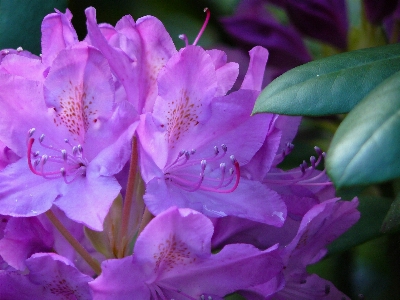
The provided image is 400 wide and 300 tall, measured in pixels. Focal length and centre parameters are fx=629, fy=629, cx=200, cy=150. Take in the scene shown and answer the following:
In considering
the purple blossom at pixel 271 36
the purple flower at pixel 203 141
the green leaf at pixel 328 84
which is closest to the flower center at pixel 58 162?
the purple flower at pixel 203 141

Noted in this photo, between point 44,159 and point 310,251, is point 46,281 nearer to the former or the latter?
point 44,159

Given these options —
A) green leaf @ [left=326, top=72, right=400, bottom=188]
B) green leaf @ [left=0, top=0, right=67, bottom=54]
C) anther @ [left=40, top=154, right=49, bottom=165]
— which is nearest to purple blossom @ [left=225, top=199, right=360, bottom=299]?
green leaf @ [left=326, top=72, right=400, bottom=188]

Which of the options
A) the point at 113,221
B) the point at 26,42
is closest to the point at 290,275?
the point at 113,221

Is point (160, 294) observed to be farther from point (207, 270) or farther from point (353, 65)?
point (353, 65)

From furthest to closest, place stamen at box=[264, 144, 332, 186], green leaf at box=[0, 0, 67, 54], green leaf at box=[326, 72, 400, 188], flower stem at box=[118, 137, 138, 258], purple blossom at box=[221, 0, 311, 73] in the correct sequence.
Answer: purple blossom at box=[221, 0, 311, 73], green leaf at box=[0, 0, 67, 54], stamen at box=[264, 144, 332, 186], flower stem at box=[118, 137, 138, 258], green leaf at box=[326, 72, 400, 188]

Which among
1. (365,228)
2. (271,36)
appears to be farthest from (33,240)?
(271,36)

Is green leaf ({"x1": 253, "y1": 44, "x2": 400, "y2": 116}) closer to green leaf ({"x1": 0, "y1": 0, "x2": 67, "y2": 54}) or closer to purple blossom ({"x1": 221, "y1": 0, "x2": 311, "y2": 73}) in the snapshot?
green leaf ({"x1": 0, "y1": 0, "x2": 67, "y2": 54})

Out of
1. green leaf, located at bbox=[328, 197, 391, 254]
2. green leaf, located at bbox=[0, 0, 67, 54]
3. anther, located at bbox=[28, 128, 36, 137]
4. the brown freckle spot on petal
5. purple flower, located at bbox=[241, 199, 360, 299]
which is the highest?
green leaf, located at bbox=[0, 0, 67, 54]
